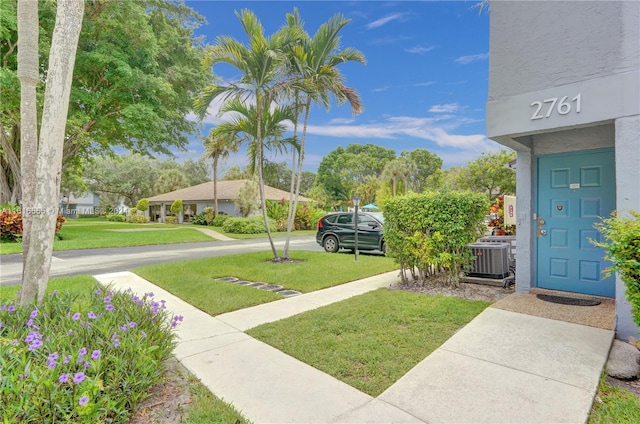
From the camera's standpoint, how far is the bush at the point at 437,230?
5680mm

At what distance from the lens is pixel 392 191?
4566 centimetres

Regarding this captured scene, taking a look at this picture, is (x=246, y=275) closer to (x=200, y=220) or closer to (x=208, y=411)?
(x=208, y=411)

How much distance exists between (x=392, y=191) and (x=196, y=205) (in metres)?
26.0

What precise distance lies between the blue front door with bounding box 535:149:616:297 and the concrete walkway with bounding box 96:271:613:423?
1.43m

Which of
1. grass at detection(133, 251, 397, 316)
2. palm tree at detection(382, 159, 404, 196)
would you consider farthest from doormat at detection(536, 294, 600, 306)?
palm tree at detection(382, 159, 404, 196)

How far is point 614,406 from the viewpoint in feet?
8.28

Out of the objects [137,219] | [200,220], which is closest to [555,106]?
[200,220]

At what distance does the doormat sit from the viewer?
4.58 metres

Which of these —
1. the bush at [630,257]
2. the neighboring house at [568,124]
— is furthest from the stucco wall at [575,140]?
the bush at [630,257]

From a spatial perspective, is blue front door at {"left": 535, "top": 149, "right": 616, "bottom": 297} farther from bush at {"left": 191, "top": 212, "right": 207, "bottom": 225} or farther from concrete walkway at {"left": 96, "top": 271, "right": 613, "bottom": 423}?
bush at {"left": 191, "top": 212, "right": 207, "bottom": 225}

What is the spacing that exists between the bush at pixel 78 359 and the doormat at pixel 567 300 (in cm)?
511

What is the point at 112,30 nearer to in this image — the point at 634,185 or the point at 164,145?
the point at 164,145

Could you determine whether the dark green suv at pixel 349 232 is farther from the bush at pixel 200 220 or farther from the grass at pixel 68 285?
the bush at pixel 200 220

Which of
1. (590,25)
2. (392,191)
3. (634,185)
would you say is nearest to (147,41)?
(590,25)
